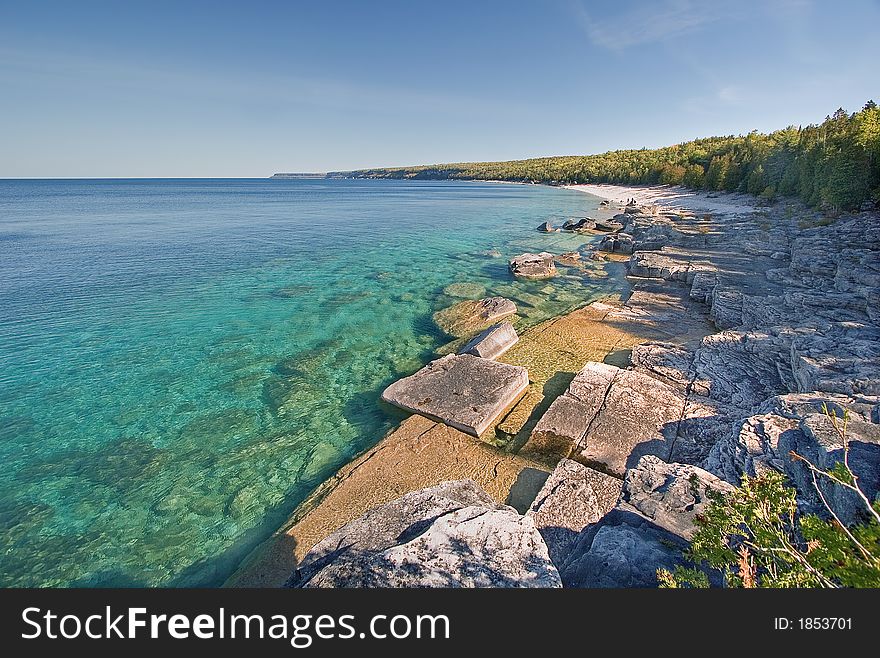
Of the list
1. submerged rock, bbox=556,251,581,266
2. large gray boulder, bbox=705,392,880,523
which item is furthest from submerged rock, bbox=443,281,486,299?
large gray boulder, bbox=705,392,880,523

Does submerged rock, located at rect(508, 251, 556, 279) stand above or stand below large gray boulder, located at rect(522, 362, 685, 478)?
above

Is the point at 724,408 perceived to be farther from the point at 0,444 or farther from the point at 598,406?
the point at 0,444

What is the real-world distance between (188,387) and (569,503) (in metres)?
11.7

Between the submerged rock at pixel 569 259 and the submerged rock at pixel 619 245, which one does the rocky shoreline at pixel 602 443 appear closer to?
the submerged rock at pixel 569 259

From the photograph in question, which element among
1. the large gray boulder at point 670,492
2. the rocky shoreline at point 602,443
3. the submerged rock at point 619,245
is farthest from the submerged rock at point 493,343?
the submerged rock at point 619,245

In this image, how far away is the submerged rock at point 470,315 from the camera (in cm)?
1593

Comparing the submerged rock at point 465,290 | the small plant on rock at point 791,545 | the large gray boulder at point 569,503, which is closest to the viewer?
the small plant on rock at point 791,545

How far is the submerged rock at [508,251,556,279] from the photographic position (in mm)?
24153

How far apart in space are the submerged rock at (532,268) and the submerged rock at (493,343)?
11.1 m

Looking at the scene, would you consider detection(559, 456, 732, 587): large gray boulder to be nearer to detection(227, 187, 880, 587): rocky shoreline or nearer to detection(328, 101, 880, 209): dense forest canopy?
detection(227, 187, 880, 587): rocky shoreline

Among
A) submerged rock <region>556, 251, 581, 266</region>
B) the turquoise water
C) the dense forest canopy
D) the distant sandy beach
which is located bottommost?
the turquoise water

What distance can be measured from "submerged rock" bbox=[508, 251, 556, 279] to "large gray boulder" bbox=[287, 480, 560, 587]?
2017 cm

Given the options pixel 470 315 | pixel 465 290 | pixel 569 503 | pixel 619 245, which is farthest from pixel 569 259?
pixel 569 503

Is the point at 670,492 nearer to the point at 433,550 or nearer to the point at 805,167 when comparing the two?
the point at 433,550
